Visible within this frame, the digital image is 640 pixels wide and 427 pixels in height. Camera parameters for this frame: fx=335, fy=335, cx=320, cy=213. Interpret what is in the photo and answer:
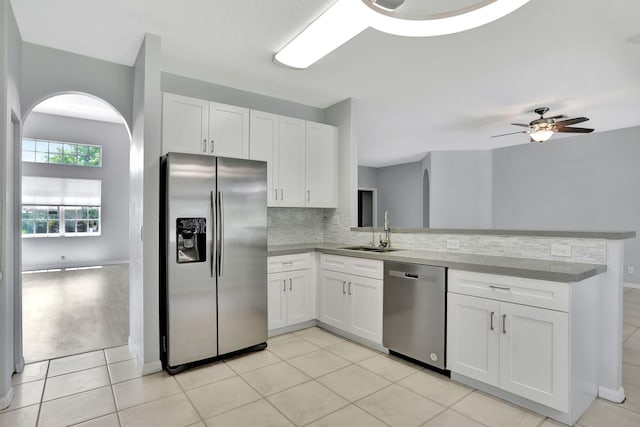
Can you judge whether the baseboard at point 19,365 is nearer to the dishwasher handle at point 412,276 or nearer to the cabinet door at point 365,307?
the cabinet door at point 365,307

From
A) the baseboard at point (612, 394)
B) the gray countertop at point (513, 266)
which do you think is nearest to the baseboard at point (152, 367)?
the gray countertop at point (513, 266)

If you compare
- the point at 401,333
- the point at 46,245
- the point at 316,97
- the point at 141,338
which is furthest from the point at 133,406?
the point at 46,245

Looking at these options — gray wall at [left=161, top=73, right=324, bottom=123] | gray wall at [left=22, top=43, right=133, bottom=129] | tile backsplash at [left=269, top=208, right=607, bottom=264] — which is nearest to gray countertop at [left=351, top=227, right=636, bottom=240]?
tile backsplash at [left=269, top=208, right=607, bottom=264]

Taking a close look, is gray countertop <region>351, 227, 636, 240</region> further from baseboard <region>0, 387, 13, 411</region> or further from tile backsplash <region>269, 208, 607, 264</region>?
baseboard <region>0, 387, 13, 411</region>

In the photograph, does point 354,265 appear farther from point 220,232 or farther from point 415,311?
→ point 220,232

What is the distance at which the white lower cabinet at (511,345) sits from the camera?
1.96 m

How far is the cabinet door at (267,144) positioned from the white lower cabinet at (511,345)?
2104mm

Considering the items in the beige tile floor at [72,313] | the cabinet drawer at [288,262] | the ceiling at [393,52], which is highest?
the ceiling at [393,52]

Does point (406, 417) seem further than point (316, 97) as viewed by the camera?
No

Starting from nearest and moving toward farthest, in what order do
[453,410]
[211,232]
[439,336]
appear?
[453,410]
[439,336]
[211,232]

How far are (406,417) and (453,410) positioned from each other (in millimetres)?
324

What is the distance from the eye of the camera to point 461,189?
313 inches

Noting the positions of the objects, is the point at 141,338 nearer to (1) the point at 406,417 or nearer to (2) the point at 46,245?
(1) the point at 406,417

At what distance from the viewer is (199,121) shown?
3.12 m
